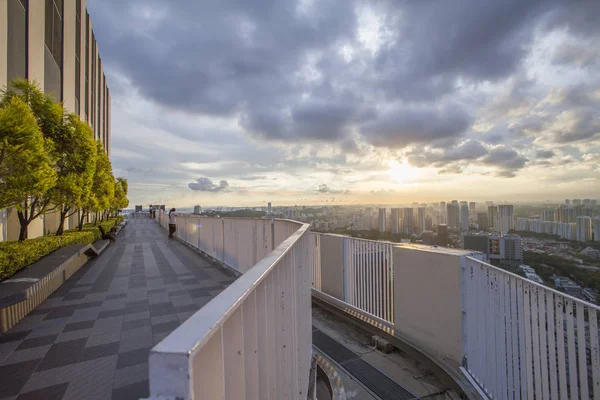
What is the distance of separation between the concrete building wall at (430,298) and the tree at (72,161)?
975 centimetres

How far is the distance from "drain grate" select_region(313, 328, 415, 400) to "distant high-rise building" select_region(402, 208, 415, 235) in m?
7.40

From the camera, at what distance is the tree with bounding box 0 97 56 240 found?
494 centimetres

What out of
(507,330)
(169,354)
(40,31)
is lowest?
(507,330)

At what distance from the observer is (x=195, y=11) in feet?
40.0

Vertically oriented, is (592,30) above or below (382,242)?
above

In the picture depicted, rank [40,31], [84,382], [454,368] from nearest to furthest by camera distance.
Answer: [84,382]
[454,368]
[40,31]

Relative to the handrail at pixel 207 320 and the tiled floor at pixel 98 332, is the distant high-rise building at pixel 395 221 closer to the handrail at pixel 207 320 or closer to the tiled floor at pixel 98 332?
the tiled floor at pixel 98 332

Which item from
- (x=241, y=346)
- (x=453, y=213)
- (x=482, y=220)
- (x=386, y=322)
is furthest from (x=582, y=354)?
(x=453, y=213)

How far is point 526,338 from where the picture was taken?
2.97 m

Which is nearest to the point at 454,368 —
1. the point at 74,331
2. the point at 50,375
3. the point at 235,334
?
the point at 235,334

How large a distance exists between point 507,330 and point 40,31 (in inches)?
658

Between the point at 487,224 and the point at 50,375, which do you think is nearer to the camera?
the point at 50,375

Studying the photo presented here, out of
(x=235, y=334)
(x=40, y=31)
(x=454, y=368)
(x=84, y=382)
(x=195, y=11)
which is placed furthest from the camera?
(x=195, y=11)

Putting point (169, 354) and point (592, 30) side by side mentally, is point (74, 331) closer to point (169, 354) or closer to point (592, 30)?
point (169, 354)
